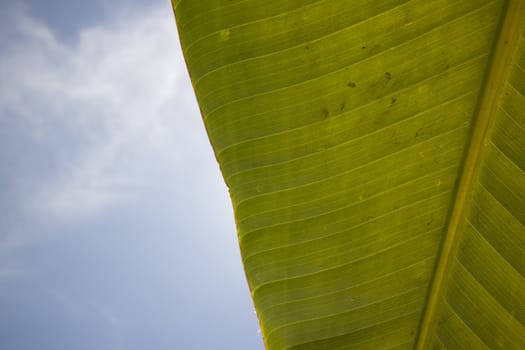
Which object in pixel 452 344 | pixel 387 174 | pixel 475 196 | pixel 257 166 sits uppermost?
pixel 257 166

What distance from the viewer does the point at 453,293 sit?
3.15ft

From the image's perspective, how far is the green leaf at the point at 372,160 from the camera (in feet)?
2.85

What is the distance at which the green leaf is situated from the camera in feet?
2.85

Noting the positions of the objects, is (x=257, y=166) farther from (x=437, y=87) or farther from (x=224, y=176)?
(x=437, y=87)

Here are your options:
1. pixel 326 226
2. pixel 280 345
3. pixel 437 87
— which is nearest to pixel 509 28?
pixel 437 87

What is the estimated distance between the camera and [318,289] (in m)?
1.00

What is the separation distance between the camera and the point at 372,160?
3.11 ft

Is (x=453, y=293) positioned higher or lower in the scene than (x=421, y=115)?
lower

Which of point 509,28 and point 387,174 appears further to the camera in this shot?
point 387,174

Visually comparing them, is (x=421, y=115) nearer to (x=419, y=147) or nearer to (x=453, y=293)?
(x=419, y=147)

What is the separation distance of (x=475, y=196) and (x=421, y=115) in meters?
0.16

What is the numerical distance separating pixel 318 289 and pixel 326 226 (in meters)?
0.12

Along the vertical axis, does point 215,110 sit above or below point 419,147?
above

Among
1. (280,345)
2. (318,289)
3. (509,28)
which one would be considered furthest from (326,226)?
(509,28)
